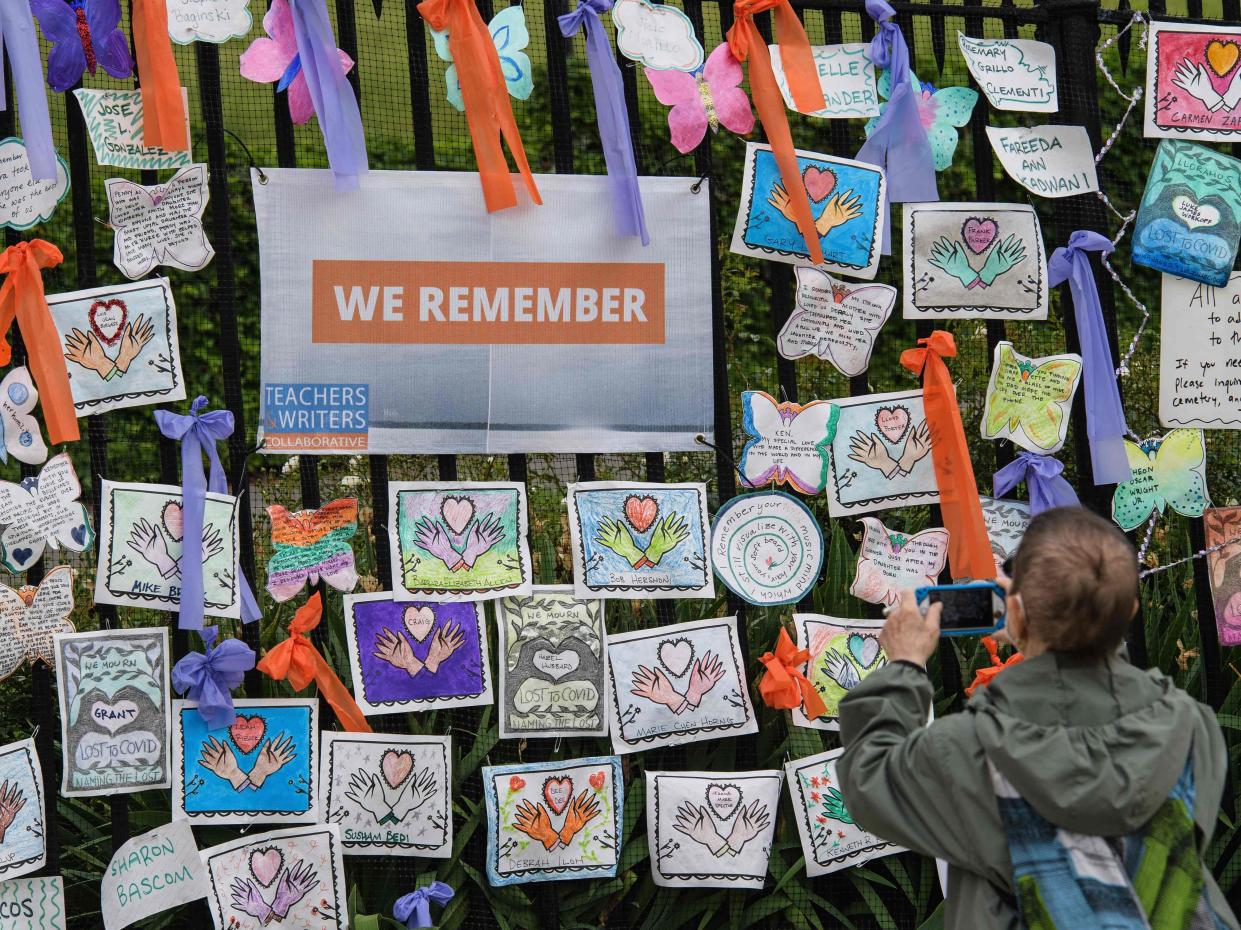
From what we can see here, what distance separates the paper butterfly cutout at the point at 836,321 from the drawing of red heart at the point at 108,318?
1.51m

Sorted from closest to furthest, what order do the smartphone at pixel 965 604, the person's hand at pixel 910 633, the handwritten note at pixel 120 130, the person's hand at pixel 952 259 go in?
the person's hand at pixel 910 633 → the smartphone at pixel 965 604 → the handwritten note at pixel 120 130 → the person's hand at pixel 952 259

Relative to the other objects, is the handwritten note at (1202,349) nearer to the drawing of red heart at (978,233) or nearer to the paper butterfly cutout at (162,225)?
the drawing of red heart at (978,233)

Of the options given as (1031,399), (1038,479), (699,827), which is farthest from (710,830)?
(1031,399)

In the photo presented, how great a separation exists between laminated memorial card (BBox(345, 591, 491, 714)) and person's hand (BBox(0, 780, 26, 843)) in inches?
30.0

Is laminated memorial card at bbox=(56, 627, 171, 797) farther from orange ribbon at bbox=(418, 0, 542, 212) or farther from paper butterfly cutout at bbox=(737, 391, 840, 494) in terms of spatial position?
paper butterfly cutout at bbox=(737, 391, 840, 494)

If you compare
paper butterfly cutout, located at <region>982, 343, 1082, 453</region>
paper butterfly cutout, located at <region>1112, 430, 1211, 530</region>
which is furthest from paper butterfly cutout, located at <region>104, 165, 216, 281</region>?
paper butterfly cutout, located at <region>1112, 430, 1211, 530</region>

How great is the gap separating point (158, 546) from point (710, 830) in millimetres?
1427

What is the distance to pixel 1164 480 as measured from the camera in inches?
132

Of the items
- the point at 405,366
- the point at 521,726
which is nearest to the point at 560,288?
the point at 405,366

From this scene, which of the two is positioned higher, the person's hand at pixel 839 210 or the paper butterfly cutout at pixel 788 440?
the person's hand at pixel 839 210

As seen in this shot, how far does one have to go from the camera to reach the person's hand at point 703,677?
3092mm

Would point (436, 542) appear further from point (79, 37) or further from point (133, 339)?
point (79, 37)

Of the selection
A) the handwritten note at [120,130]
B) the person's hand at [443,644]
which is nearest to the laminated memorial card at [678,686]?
the person's hand at [443,644]

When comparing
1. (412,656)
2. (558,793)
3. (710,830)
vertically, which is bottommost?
(710,830)
